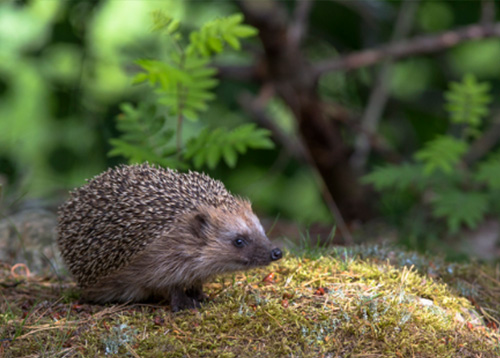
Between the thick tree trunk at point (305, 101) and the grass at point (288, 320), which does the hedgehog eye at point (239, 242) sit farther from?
the thick tree trunk at point (305, 101)

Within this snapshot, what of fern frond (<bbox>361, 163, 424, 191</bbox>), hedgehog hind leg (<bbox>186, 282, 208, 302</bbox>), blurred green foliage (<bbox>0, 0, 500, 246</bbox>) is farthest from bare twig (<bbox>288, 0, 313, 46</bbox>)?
hedgehog hind leg (<bbox>186, 282, 208, 302</bbox>)

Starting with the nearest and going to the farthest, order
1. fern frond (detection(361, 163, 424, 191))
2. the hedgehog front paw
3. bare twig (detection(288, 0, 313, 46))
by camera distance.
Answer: the hedgehog front paw → fern frond (detection(361, 163, 424, 191)) → bare twig (detection(288, 0, 313, 46))

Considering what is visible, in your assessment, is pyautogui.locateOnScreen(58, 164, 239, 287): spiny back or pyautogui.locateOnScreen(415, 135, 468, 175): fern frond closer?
pyautogui.locateOnScreen(58, 164, 239, 287): spiny back

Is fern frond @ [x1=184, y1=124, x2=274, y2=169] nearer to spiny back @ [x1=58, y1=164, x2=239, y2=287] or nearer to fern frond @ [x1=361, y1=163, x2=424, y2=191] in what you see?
spiny back @ [x1=58, y1=164, x2=239, y2=287]

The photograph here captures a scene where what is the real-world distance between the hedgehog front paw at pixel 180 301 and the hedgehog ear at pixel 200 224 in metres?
0.49

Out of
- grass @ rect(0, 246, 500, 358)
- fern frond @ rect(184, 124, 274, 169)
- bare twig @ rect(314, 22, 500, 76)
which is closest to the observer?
grass @ rect(0, 246, 500, 358)

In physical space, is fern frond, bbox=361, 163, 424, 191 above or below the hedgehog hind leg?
above

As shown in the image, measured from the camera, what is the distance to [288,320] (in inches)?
162

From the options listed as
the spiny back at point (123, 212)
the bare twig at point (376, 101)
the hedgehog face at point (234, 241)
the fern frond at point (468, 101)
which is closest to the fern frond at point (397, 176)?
the fern frond at point (468, 101)

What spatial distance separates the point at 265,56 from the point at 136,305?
632cm

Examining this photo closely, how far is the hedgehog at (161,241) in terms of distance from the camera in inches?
186

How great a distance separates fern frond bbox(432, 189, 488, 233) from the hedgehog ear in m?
4.01

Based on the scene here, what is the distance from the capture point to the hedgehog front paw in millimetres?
4481

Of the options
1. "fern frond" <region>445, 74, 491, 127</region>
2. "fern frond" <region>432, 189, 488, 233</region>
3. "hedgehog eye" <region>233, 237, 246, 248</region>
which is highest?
"fern frond" <region>445, 74, 491, 127</region>
